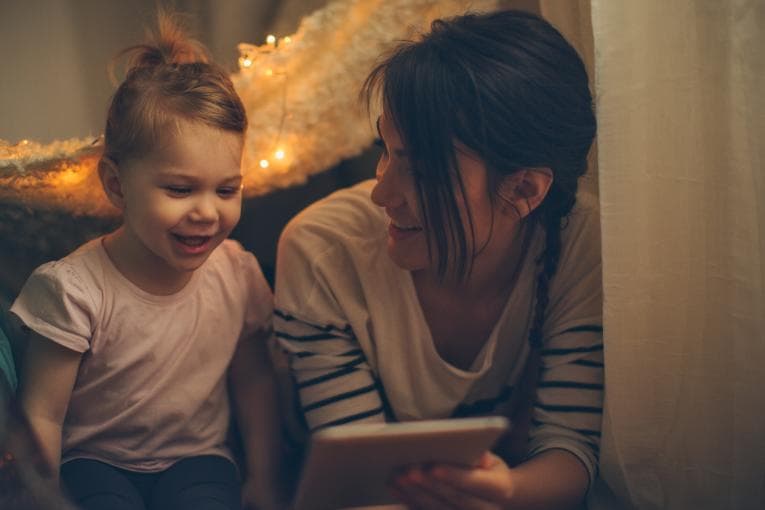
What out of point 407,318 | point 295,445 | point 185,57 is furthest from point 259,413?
point 185,57

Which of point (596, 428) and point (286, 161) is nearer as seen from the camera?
point (596, 428)

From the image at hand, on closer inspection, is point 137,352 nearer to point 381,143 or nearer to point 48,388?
point 48,388

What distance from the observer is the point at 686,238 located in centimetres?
101

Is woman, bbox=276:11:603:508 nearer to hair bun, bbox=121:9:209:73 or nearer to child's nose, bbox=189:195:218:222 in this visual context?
child's nose, bbox=189:195:218:222

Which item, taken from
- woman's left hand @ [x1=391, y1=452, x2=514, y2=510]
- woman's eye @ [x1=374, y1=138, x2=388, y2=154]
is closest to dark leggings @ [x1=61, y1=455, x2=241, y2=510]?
woman's left hand @ [x1=391, y1=452, x2=514, y2=510]

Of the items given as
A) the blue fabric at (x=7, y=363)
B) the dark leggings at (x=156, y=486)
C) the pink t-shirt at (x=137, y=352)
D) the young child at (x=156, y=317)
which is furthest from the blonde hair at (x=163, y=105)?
the dark leggings at (x=156, y=486)

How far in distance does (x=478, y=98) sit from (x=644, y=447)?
1.51ft

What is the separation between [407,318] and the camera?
3.80ft

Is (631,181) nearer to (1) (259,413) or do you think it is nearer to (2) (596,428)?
(2) (596,428)

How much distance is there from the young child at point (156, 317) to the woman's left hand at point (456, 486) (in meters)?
0.26

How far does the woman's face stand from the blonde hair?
0.66ft

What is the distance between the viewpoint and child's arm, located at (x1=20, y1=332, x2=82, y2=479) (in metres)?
1.07

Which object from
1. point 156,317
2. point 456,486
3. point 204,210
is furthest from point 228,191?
point 456,486

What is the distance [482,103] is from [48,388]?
618mm
